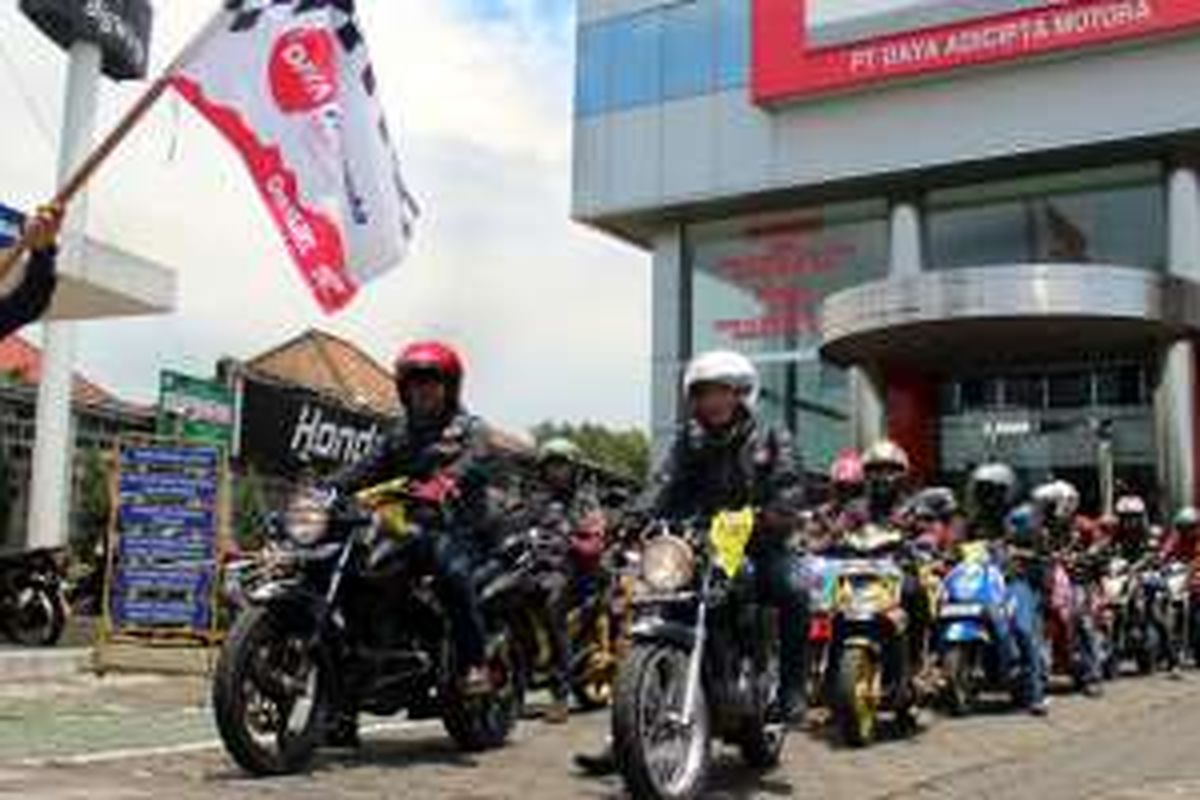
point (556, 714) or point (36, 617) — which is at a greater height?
point (36, 617)

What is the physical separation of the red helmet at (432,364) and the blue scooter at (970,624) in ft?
13.7

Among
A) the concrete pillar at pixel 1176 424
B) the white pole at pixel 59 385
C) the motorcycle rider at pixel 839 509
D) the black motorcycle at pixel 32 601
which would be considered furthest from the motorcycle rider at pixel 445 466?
the concrete pillar at pixel 1176 424

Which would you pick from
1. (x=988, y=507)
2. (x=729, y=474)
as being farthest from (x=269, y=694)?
(x=988, y=507)

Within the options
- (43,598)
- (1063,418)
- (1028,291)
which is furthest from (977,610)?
(1063,418)

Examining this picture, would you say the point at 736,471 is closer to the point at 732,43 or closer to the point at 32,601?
the point at 32,601

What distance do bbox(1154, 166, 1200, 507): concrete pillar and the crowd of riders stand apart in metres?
19.0

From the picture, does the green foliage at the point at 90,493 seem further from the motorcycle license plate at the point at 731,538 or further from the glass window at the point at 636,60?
the motorcycle license plate at the point at 731,538

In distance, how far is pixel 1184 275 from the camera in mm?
34844

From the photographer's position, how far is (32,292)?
22.9 feet

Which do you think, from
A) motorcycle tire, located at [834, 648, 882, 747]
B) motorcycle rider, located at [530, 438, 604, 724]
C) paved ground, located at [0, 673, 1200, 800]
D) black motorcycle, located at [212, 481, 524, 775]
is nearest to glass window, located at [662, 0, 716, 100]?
motorcycle rider, located at [530, 438, 604, 724]

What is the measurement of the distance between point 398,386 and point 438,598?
3.08 ft

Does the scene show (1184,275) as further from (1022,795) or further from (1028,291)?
(1022,795)

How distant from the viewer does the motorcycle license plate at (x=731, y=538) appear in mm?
7488

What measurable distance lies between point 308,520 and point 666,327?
3459 centimetres
